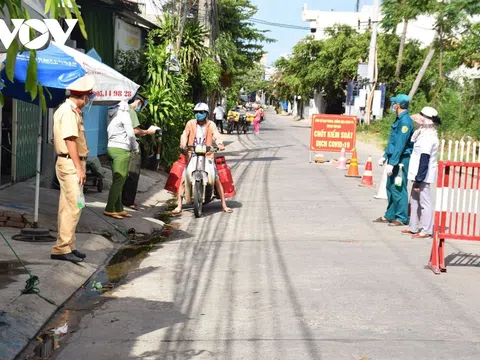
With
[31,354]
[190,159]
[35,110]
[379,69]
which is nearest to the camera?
[31,354]

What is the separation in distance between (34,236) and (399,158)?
18.2 feet

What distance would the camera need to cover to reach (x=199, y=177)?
12828mm

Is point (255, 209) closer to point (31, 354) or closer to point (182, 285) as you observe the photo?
point (182, 285)

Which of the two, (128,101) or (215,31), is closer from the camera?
(128,101)

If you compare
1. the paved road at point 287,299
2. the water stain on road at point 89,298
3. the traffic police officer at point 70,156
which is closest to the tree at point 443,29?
the paved road at point 287,299

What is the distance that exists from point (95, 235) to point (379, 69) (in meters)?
48.2

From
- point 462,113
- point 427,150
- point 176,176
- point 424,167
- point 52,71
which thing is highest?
point 52,71

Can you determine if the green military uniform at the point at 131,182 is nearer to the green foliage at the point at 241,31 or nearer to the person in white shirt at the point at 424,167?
the person in white shirt at the point at 424,167

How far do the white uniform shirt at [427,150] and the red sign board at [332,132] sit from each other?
14.0 m

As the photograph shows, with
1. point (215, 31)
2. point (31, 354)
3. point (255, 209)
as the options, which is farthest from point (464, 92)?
point (31, 354)

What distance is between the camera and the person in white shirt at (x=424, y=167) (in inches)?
439

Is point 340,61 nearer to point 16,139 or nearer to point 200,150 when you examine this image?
point 16,139

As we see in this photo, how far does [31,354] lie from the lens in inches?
232

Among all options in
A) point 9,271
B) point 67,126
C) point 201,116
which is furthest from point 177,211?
point 9,271
